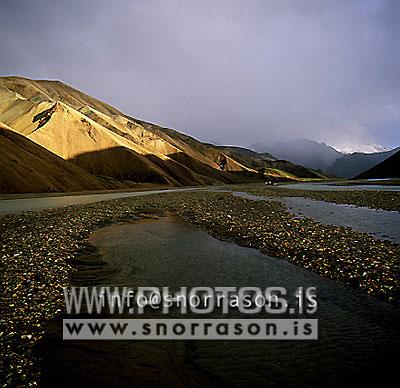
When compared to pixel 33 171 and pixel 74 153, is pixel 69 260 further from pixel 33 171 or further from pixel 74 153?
pixel 74 153

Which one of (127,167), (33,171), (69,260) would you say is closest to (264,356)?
(69,260)

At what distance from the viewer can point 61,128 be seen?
132 metres

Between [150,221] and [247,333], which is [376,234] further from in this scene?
[150,221]

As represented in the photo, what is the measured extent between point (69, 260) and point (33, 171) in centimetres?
7743

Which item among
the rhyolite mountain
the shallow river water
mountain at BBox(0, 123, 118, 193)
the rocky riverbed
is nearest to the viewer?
the shallow river water

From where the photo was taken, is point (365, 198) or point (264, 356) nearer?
point (264, 356)

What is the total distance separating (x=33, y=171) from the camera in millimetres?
80750

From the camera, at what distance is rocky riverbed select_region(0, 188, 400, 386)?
7.63m

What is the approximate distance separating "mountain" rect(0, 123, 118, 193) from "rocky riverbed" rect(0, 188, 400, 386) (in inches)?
2242

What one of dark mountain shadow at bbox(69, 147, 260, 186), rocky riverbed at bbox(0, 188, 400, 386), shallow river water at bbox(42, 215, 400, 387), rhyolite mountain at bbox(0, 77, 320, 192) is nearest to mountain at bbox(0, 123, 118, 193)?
rhyolite mountain at bbox(0, 77, 320, 192)

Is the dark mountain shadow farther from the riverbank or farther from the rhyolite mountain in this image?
the riverbank

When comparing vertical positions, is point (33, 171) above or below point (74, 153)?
below

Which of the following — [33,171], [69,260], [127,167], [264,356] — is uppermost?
[127,167]

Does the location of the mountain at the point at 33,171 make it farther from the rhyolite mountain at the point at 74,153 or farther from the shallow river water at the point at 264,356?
the shallow river water at the point at 264,356
